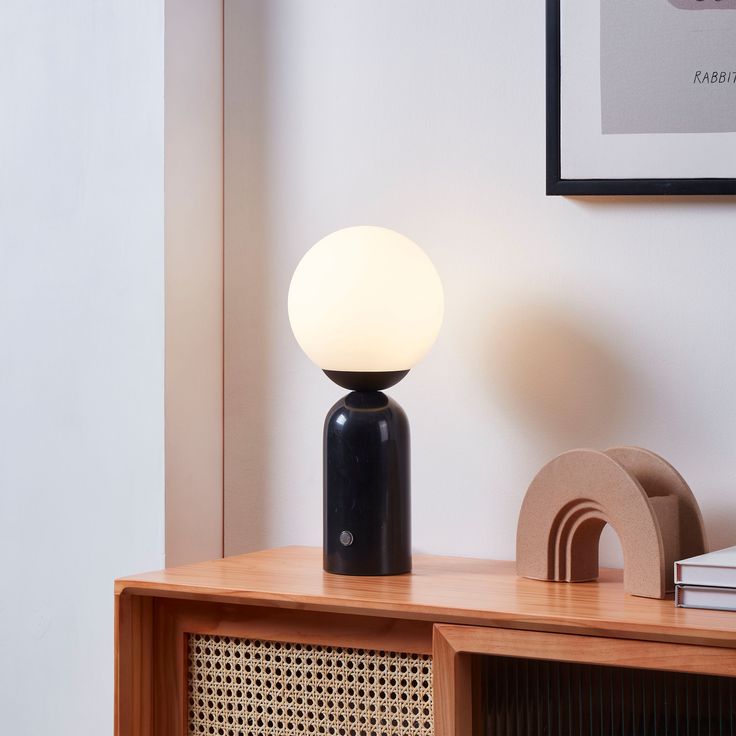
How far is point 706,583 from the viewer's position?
1148mm

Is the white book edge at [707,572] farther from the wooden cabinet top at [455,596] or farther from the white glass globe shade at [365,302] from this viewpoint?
the white glass globe shade at [365,302]

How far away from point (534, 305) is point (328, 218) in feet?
1.17

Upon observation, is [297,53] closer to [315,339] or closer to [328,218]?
[328,218]

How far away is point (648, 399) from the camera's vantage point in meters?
1.49

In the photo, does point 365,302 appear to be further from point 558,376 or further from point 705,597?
point 705,597

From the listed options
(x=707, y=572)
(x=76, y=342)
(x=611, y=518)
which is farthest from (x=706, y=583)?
(x=76, y=342)

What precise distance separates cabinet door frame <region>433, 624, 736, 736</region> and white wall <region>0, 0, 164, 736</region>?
0.58 metres

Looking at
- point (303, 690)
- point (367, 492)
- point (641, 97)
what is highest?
point (641, 97)

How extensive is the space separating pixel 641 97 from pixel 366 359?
0.54 metres

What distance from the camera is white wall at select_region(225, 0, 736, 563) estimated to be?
1.48 metres

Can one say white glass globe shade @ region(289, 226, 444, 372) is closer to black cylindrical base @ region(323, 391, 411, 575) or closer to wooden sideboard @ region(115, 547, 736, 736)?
black cylindrical base @ region(323, 391, 411, 575)

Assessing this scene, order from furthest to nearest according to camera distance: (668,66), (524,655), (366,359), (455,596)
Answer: (668,66)
(366,359)
(455,596)
(524,655)

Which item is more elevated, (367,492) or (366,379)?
(366,379)

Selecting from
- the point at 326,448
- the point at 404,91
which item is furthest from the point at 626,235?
the point at 326,448
